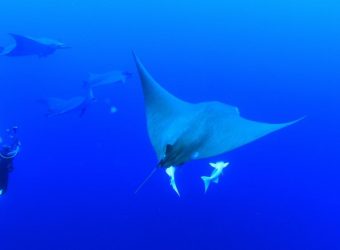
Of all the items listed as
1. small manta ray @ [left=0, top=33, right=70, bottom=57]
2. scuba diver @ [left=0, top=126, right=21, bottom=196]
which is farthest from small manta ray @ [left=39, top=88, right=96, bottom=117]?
scuba diver @ [left=0, top=126, right=21, bottom=196]

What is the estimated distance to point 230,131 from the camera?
284cm

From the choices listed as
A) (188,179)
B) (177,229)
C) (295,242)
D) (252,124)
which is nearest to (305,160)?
(295,242)

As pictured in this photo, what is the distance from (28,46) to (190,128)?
3.10 meters

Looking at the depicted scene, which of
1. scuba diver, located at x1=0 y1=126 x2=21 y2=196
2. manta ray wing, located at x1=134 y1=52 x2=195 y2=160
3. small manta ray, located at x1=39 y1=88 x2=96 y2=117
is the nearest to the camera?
manta ray wing, located at x1=134 y1=52 x2=195 y2=160

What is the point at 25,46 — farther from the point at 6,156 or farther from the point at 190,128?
the point at 190,128

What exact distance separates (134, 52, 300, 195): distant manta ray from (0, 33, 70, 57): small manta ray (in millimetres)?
2579

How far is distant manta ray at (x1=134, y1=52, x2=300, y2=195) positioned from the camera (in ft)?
8.57

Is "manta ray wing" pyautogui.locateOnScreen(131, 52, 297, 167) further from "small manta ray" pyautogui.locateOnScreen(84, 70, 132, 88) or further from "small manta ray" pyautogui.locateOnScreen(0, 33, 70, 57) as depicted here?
"small manta ray" pyautogui.locateOnScreen(84, 70, 132, 88)

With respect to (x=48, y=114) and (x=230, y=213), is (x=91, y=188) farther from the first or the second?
Answer: (x=230, y=213)

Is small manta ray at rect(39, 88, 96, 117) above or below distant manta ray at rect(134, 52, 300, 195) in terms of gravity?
above

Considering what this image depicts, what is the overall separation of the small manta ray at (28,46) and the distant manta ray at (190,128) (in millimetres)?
2579

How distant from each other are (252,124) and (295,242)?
5.14 m

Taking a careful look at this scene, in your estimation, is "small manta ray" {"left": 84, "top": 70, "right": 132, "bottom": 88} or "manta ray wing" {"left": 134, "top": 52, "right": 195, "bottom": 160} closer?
"manta ray wing" {"left": 134, "top": 52, "right": 195, "bottom": 160}

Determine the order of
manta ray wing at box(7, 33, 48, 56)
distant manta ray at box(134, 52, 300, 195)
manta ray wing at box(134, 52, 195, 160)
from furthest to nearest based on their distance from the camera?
1. manta ray wing at box(7, 33, 48, 56)
2. manta ray wing at box(134, 52, 195, 160)
3. distant manta ray at box(134, 52, 300, 195)
